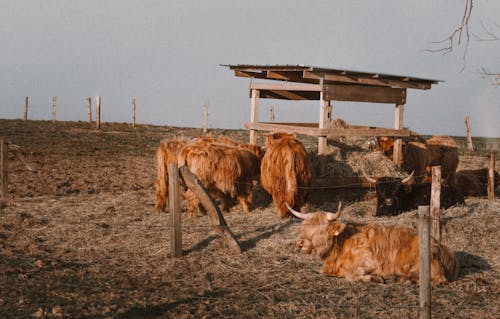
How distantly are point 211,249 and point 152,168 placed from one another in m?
10.7

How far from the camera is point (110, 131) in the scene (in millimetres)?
32469

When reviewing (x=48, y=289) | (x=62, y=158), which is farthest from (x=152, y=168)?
(x=48, y=289)

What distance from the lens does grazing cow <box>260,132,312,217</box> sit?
32.7ft

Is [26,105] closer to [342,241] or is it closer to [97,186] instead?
[97,186]

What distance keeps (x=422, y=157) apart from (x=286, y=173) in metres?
4.94

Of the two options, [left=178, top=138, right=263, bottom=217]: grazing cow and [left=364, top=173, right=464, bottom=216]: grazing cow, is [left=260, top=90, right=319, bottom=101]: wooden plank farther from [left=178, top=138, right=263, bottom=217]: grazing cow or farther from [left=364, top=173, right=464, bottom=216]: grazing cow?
[left=364, top=173, right=464, bottom=216]: grazing cow

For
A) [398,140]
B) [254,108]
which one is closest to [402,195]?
[398,140]

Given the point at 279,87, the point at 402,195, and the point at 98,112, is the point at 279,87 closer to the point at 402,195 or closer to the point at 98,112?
the point at 402,195

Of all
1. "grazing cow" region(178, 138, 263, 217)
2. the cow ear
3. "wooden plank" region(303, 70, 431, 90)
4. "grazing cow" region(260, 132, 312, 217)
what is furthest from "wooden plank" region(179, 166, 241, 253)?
"wooden plank" region(303, 70, 431, 90)

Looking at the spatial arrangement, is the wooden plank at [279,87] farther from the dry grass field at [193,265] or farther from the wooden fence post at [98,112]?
the wooden fence post at [98,112]

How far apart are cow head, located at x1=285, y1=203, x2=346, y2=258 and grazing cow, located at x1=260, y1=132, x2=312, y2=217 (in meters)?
3.34

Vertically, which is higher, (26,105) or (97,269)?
(26,105)

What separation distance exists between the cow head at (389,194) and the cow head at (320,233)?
13.1 ft

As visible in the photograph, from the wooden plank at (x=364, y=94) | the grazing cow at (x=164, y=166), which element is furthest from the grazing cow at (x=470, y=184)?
the grazing cow at (x=164, y=166)
